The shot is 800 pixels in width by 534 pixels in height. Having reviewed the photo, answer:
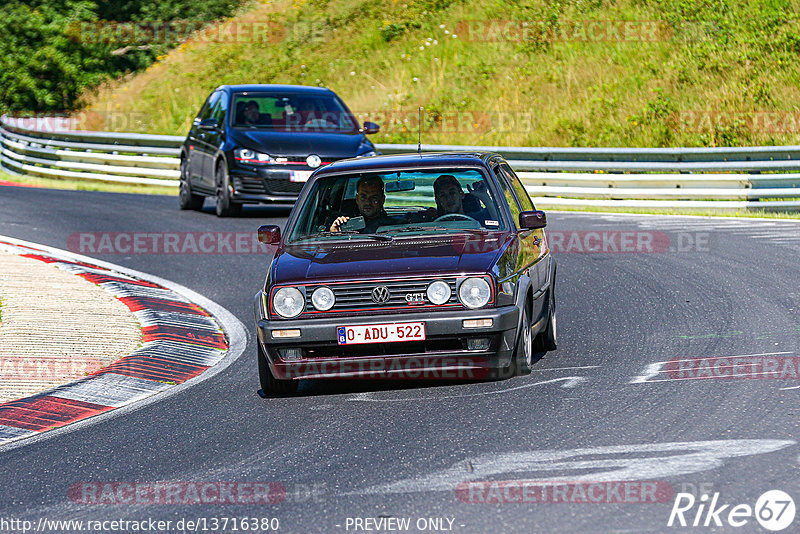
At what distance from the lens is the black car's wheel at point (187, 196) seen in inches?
764

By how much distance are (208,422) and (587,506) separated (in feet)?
9.45

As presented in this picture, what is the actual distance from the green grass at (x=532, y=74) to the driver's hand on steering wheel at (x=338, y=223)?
54.4ft

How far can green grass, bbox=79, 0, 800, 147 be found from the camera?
84.0 ft

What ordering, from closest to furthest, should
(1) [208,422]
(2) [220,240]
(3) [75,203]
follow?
1. (1) [208,422]
2. (2) [220,240]
3. (3) [75,203]

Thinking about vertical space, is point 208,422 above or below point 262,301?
below

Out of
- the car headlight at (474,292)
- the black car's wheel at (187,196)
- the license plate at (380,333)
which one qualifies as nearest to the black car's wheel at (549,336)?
the car headlight at (474,292)

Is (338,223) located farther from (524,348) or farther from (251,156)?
(251,156)

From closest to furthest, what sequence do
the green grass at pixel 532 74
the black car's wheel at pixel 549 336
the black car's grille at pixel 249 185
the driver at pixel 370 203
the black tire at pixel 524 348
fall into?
the black tire at pixel 524 348, the driver at pixel 370 203, the black car's wheel at pixel 549 336, the black car's grille at pixel 249 185, the green grass at pixel 532 74

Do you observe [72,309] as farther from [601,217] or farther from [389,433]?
[601,217]

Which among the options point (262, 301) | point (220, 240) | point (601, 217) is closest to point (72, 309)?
point (262, 301)

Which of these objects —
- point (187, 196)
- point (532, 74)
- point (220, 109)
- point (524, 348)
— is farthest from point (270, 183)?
point (532, 74)

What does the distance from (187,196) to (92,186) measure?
6348 mm

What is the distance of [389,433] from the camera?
666 cm

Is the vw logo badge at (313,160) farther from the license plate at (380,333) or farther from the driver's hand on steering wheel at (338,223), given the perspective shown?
the license plate at (380,333)
